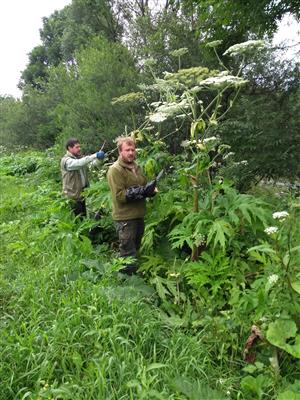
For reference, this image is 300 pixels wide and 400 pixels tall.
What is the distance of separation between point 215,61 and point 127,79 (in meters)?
2.55

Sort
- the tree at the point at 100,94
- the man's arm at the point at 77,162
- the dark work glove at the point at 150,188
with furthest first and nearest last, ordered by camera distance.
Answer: the tree at the point at 100,94 < the man's arm at the point at 77,162 < the dark work glove at the point at 150,188

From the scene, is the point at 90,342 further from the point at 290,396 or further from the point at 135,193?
the point at 135,193

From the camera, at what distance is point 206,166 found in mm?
4723

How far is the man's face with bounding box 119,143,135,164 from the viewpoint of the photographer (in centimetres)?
482

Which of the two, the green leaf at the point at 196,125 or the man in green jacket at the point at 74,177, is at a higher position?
the green leaf at the point at 196,125

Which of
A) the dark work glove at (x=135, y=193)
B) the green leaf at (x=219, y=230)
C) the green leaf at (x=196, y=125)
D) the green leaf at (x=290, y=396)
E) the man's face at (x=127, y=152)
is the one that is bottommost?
the green leaf at (x=290, y=396)

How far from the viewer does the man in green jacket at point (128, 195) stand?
15.8 ft

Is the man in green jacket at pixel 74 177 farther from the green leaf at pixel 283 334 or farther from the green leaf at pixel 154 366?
the green leaf at pixel 283 334

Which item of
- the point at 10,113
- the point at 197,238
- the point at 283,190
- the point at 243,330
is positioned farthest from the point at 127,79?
the point at 10,113

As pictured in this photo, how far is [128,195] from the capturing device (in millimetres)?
4801

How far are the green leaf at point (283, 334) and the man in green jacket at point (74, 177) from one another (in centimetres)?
430

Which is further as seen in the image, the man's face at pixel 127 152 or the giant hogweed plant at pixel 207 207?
the man's face at pixel 127 152

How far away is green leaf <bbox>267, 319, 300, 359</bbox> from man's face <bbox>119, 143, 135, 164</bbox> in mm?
2530

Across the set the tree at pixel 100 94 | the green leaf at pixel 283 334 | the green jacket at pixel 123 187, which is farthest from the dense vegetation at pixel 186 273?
the tree at pixel 100 94
